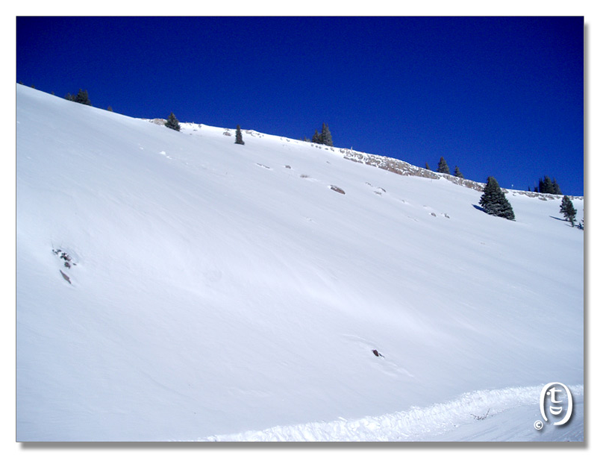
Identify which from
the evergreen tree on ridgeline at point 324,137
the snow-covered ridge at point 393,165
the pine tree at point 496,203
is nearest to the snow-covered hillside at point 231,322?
the pine tree at point 496,203

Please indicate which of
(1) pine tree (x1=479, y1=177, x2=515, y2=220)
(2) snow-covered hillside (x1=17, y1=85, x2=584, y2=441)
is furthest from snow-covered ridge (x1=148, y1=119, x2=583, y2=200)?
(2) snow-covered hillside (x1=17, y1=85, x2=584, y2=441)

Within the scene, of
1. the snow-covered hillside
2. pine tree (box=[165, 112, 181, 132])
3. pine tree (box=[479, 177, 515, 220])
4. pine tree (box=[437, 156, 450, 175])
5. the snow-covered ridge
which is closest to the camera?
the snow-covered hillside

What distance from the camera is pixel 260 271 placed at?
883 centimetres

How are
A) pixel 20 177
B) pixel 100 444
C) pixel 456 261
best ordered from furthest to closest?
pixel 456 261, pixel 20 177, pixel 100 444

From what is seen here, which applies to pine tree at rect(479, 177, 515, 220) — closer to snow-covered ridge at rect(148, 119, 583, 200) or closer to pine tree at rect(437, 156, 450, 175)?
snow-covered ridge at rect(148, 119, 583, 200)

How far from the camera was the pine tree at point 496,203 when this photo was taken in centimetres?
3628

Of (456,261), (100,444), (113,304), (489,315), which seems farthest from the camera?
(456,261)

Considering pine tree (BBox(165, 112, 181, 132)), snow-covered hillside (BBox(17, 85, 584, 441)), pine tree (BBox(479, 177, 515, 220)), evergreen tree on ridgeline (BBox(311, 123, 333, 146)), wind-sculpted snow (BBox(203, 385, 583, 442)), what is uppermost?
evergreen tree on ridgeline (BBox(311, 123, 333, 146))

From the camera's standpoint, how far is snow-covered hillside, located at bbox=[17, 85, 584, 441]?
4.32m

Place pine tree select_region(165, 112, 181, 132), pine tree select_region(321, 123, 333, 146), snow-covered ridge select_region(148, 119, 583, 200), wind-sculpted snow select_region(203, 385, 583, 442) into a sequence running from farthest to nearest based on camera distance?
pine tree select_region(321, 123, 333, 146), snow-covered ridge select_region(148, 119, 583, 200), pine tree select_region(165, 112, 181, 132), wind-sculpted snow select_region(203, 385, 583, 442)

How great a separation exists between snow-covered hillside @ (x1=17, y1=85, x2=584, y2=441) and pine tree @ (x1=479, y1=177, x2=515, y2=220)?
79.9 ft

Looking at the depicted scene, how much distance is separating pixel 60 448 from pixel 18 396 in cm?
85

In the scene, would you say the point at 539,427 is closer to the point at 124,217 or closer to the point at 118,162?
the point at 124,217
